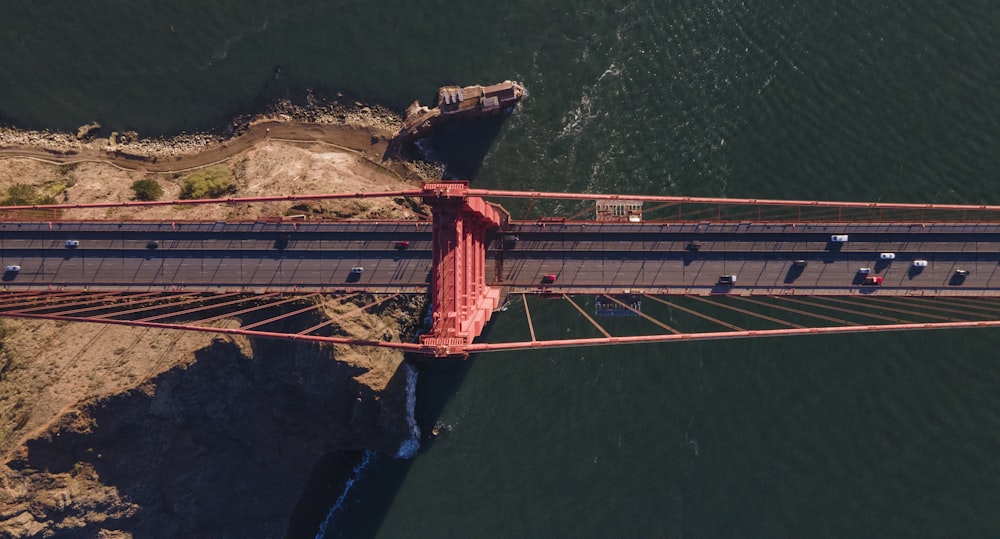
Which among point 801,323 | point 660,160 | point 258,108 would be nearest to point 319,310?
point 258,108

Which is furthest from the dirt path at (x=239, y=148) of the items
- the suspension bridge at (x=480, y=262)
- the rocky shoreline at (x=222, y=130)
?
the suspension bridge at (x=480, y=262)

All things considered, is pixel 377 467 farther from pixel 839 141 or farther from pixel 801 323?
pixel 839 141

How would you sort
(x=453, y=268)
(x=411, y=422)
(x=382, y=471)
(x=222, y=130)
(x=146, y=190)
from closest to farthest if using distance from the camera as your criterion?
(x=453, y=268), (x=146, y=190), (x=411, y=422), (x=382, y=471), (x=222, y=130)

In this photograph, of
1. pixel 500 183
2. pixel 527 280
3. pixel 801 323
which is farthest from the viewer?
pixel 500 183

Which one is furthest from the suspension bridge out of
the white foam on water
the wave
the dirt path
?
the wave

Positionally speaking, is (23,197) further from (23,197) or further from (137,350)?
(137,350)

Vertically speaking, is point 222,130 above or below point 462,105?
above

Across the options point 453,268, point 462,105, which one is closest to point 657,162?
point 462,105
